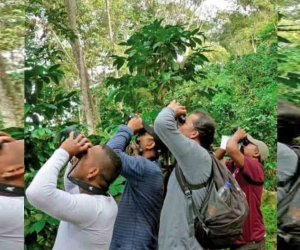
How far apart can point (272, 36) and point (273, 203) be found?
100 cm

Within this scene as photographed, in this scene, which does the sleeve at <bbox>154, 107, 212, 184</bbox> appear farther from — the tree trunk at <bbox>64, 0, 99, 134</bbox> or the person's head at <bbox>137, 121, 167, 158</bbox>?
the tree trunk at <bbox>64, 0, 99, 134</bbox>

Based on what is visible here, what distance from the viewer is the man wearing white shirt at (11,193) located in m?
2.62

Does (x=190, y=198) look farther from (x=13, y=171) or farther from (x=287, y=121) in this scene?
(x=13, y=171)

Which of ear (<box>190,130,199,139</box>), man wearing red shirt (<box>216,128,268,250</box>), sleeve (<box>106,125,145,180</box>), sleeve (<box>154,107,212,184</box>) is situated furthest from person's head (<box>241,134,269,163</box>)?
sleeve (<box>106,125,145,180</box>)

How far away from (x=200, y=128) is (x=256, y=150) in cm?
39

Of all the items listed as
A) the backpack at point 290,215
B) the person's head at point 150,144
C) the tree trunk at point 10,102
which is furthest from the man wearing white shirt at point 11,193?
the backpack at point 290,215

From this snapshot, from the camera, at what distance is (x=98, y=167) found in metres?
2.27

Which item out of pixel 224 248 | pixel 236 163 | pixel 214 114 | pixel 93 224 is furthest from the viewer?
pixel 214 114

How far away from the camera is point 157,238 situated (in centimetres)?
269

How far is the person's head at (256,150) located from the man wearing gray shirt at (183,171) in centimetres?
32

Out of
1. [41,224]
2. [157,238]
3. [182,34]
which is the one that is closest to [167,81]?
[182,34]

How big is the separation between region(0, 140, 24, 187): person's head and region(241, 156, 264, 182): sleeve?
52.6 inches

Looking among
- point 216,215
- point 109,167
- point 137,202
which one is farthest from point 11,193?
point 216,215

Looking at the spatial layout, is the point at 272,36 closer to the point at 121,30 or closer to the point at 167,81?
the point at 167,81
